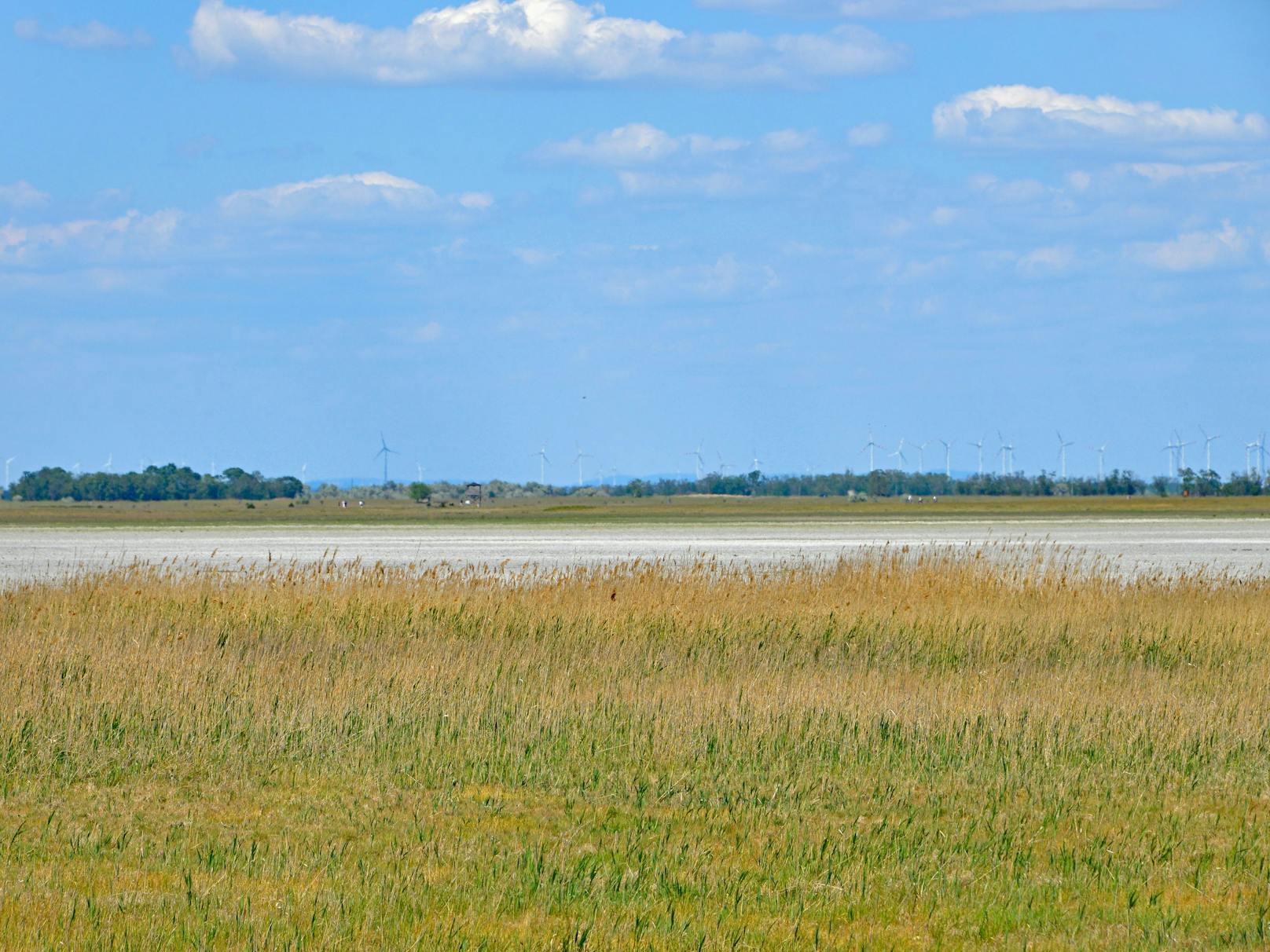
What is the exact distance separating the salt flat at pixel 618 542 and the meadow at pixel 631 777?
13.5 m

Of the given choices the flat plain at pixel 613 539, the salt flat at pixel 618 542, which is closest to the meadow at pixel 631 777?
the flat plain at pixel 613 539

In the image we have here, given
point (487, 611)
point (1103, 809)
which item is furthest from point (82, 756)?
point (487, 611)

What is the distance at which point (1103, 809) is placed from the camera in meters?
11.4

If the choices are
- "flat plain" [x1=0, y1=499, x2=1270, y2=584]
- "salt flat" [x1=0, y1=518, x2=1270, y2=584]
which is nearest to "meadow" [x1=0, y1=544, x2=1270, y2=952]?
"flat plain" [x1=0, y1=499, x2=1270, y2=584]

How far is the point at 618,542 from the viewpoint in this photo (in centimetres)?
6800

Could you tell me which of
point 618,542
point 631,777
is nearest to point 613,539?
point 618,542

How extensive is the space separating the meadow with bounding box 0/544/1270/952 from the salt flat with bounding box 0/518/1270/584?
13525 mm

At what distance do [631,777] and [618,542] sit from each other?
55578 mm

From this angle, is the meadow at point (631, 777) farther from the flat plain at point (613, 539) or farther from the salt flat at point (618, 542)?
the salt flat at point (618, 542)

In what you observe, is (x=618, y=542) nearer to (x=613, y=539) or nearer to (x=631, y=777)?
(x=613, y=539)

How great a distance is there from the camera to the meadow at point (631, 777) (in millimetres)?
8555

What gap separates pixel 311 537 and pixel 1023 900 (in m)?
71.5

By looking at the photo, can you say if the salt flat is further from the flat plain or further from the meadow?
the meadow

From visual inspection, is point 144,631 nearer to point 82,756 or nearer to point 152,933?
point 82,756
